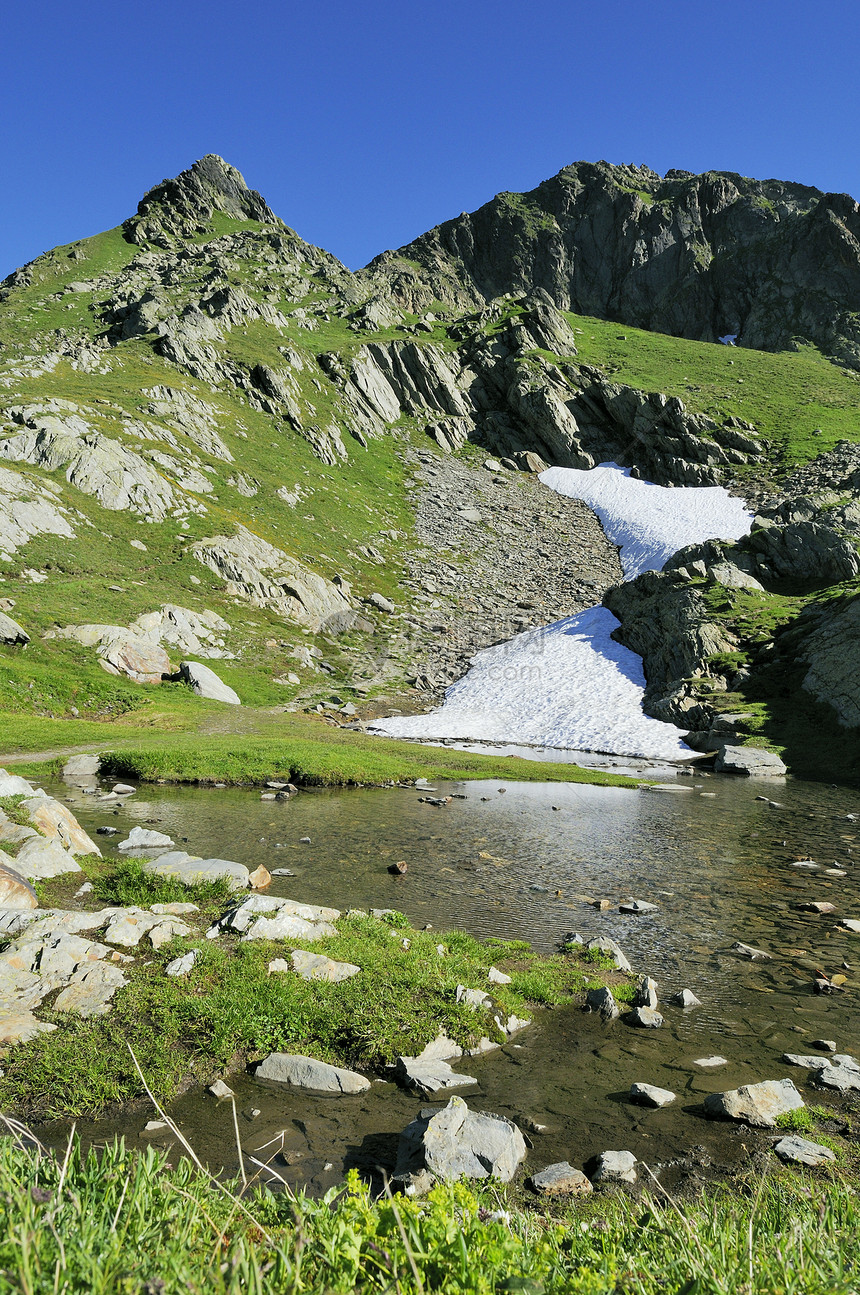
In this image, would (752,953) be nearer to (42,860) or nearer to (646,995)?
(646,995)

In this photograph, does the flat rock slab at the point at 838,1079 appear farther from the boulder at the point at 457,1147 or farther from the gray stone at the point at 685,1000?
the boulder at the point at 457,1147

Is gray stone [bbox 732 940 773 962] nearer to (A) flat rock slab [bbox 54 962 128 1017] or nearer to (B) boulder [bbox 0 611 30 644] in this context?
(A) flat rock slab [bbox 54 962 128 1017]

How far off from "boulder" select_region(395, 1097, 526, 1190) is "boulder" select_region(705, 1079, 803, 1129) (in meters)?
2.72

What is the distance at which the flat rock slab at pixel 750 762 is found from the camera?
38.7 metres

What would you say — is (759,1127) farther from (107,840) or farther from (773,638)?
(773,638)

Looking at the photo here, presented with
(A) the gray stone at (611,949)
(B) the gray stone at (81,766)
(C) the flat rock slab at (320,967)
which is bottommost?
(B) the gray stone at (81,766)

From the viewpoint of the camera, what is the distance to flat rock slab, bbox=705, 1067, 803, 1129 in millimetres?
7598

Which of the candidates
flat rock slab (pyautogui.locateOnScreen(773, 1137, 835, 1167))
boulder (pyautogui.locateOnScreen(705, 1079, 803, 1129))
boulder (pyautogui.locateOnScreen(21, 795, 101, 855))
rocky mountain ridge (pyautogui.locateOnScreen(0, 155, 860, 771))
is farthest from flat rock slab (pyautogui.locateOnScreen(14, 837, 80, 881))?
rocky mountain ridge (pyautogui.locateOnScreen(0, 155, 860, 771))

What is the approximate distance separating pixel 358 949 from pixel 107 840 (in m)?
11.1

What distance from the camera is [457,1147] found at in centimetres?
645

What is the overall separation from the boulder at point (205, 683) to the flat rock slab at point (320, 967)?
36700 mm

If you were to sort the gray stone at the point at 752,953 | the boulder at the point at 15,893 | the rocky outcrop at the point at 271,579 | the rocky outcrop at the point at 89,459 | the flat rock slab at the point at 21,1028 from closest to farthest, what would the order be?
1. the flat rock slab at the point at 21,1028
2. the boulder at the point at 15,893
3. the gray stone at the point at 752,953
4. the rocky outcrop at the point at 89,459
5. the rocky outcrop at the point at 271,579

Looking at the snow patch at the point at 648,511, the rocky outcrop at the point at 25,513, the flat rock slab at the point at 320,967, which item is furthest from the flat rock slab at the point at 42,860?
the snow patch at the point at 648,511

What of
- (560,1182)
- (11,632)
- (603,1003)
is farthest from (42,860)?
(11,632)
